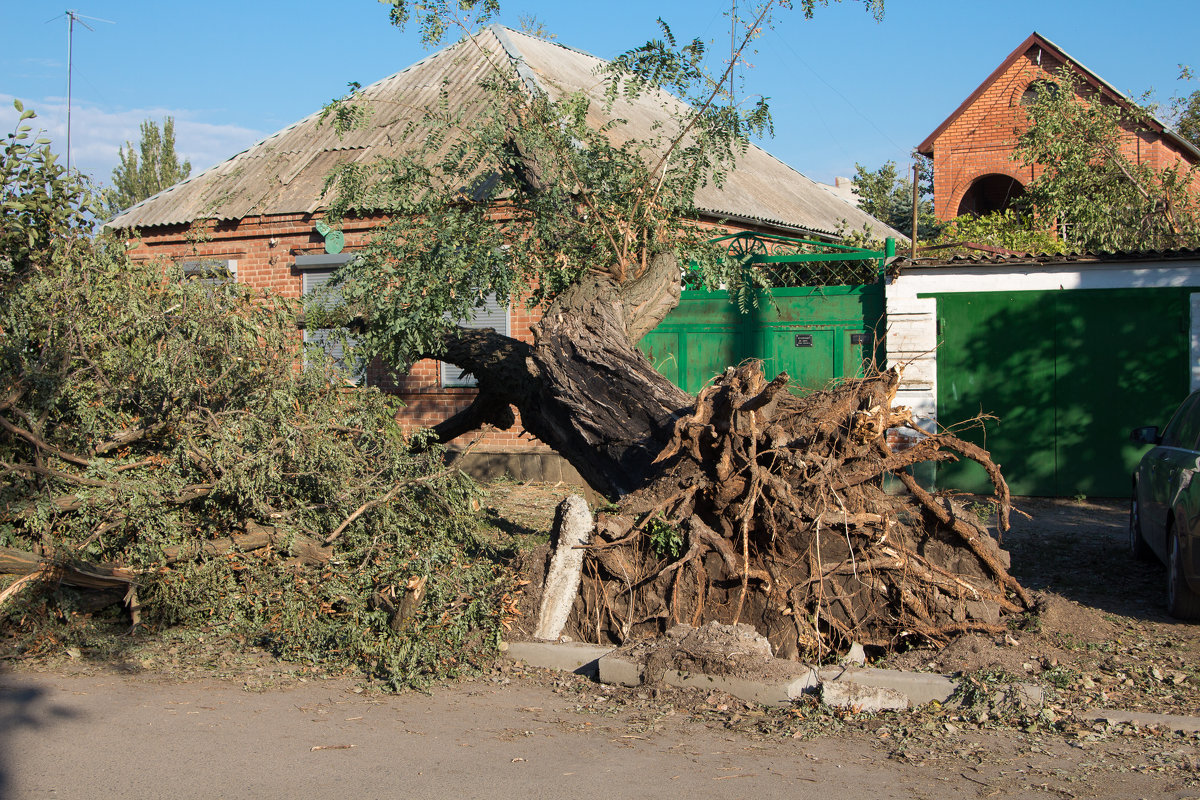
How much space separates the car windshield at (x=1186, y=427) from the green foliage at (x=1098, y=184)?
8.65 m

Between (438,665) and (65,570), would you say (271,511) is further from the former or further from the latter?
(438,665)

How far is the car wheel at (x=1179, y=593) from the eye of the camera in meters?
5.91

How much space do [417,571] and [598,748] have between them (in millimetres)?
1847

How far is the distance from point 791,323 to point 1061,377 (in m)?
3.05

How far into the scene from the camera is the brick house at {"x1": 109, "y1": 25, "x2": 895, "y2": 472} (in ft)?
45.0

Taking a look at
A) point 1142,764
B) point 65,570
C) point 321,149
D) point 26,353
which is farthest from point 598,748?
point 321,149

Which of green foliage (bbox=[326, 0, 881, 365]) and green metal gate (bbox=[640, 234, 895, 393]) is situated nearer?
green foliage (bbox=[326, 0, 881, 365])

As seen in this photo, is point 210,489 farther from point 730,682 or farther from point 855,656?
point 855,656

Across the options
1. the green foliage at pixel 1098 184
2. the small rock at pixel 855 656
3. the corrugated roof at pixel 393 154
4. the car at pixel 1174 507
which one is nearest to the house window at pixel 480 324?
the corrugated roof at pixel 393 154

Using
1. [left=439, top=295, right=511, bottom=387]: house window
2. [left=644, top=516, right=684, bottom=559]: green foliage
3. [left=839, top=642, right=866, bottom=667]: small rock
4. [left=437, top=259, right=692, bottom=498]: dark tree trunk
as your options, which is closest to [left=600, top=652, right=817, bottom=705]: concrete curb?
[left=839, top=642, right=866, bottom=667]: small rock

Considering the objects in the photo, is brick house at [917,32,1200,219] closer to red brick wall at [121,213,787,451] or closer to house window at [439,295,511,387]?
red brick wall at [121,213,787,451]

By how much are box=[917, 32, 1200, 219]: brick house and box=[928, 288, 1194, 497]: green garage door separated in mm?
15275

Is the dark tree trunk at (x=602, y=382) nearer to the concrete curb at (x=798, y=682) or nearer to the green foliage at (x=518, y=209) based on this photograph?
the green foliage at (x=518, y=209)

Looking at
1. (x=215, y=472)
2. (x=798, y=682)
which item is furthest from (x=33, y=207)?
(x=798, y=682)
